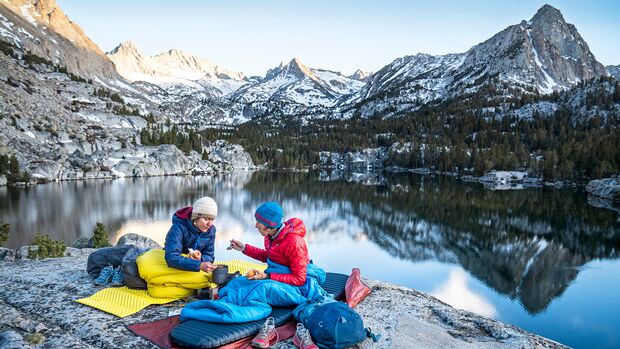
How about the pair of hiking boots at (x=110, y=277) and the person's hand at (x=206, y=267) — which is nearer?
the person's hand at (x=206, y=267)

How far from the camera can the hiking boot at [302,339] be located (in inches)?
256

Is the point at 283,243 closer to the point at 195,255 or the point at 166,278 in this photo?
the point at 195,255

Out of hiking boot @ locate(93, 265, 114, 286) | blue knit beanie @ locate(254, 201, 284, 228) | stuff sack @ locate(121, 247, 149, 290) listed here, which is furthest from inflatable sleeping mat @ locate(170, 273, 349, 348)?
hiking boot @ locate(93, 265, 114, 286)

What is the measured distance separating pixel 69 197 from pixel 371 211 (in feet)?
142

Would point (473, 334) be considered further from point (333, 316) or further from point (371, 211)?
point (371, 211)

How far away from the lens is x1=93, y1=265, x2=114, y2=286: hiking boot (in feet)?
31.6

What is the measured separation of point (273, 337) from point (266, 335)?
7.6 inches

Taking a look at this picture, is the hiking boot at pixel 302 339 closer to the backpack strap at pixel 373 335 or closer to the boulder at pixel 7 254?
the backpack strap at pixel 373 335

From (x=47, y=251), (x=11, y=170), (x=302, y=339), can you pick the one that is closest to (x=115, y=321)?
(x=302, y=339)

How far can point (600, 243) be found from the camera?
36156 millimetres

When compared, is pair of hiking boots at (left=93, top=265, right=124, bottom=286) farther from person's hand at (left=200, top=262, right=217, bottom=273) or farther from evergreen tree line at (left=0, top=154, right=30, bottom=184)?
evergreen tree line at (left=0, top=154, right=30, bottom=184)

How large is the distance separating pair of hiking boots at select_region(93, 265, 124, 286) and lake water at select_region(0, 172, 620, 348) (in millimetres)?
17250

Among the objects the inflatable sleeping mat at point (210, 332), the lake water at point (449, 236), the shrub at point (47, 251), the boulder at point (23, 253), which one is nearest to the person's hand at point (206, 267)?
the inflatable sleeping mat at point (210, 332)

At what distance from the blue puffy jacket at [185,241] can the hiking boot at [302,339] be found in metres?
2.55
